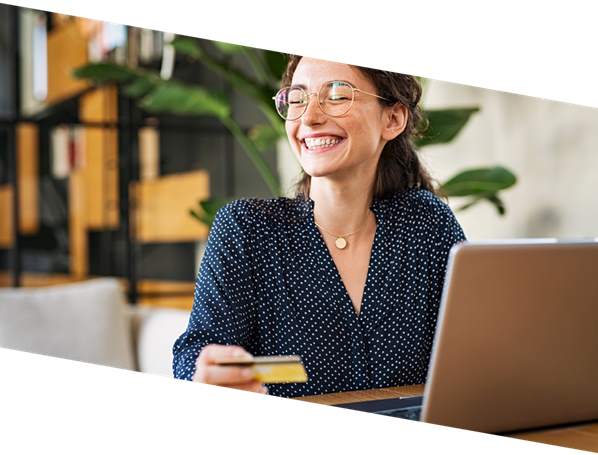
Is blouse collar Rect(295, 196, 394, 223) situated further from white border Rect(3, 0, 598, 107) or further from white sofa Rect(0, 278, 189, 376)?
white sofa Rect(0, 278, 189, 376)

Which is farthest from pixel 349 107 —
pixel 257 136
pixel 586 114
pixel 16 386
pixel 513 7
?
pixel 586 114

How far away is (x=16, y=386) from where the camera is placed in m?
1.10

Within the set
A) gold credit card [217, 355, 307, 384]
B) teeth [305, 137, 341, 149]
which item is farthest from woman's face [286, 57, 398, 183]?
gold credit card [217, 355, 307, 384]

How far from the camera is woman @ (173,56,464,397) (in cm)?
152

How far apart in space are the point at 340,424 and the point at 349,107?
699 mm

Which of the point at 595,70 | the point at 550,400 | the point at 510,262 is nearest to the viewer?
the point at 510,262

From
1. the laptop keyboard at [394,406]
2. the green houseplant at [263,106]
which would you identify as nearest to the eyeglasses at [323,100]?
the laptop keyboard at [394,406]

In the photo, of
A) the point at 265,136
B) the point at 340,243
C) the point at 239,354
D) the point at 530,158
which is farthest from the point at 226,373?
the point at 530,158

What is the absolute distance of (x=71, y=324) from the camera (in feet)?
8.99

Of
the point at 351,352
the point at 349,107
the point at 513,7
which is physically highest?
the point at 513,7

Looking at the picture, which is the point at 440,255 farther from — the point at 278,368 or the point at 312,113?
the point at 278,368

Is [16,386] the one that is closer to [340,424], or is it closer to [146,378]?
[146,378]

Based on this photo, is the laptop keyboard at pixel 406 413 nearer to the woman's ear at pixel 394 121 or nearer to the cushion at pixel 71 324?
the woman's ear at pixel 394 121

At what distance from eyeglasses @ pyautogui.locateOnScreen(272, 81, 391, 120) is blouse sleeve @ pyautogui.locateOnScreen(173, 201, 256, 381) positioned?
20 cm
